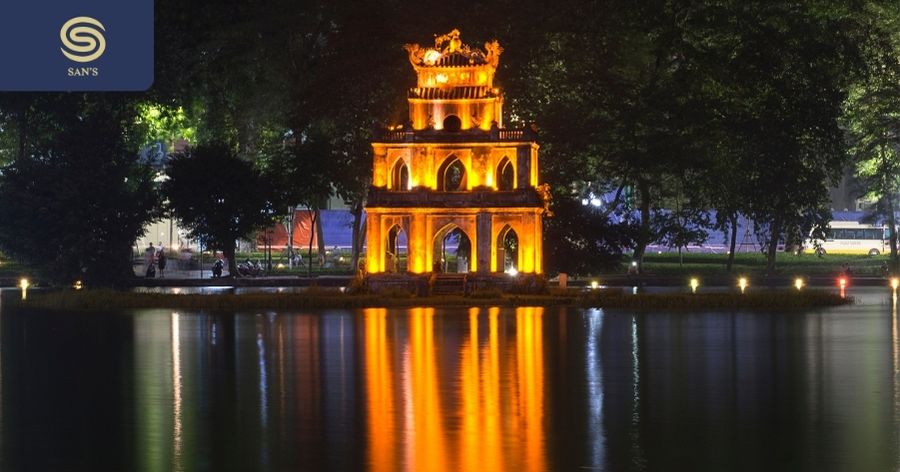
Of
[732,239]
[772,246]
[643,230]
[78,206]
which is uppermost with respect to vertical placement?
[78,206]

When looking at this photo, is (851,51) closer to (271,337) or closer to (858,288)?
(858,288)

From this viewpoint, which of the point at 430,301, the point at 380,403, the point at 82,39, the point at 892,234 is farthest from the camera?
the point at 892,234

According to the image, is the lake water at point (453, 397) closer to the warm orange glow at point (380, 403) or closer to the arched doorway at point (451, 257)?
the warm orange glow at point (380, 403)

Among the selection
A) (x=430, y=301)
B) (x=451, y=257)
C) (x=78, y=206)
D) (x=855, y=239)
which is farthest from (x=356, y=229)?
(x=855, y=239)

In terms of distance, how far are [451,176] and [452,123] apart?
14.1 m

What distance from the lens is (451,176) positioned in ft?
276

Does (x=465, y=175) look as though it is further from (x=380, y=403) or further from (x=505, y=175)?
(x=380, y=403)

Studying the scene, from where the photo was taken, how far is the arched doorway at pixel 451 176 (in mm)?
70688

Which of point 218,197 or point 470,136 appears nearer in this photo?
point 470,136

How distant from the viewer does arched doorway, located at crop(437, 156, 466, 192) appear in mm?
70688

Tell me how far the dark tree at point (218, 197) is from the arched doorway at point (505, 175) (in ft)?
59.2

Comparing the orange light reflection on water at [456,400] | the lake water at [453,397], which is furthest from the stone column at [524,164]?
the orange light reflection on water at [456,400]

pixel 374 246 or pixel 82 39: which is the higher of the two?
pixel 82 39

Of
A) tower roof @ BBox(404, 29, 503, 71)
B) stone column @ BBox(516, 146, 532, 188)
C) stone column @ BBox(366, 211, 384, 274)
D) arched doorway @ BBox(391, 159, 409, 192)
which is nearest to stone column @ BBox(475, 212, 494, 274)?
stone column @ BBox(516, 146, 532, 188)
